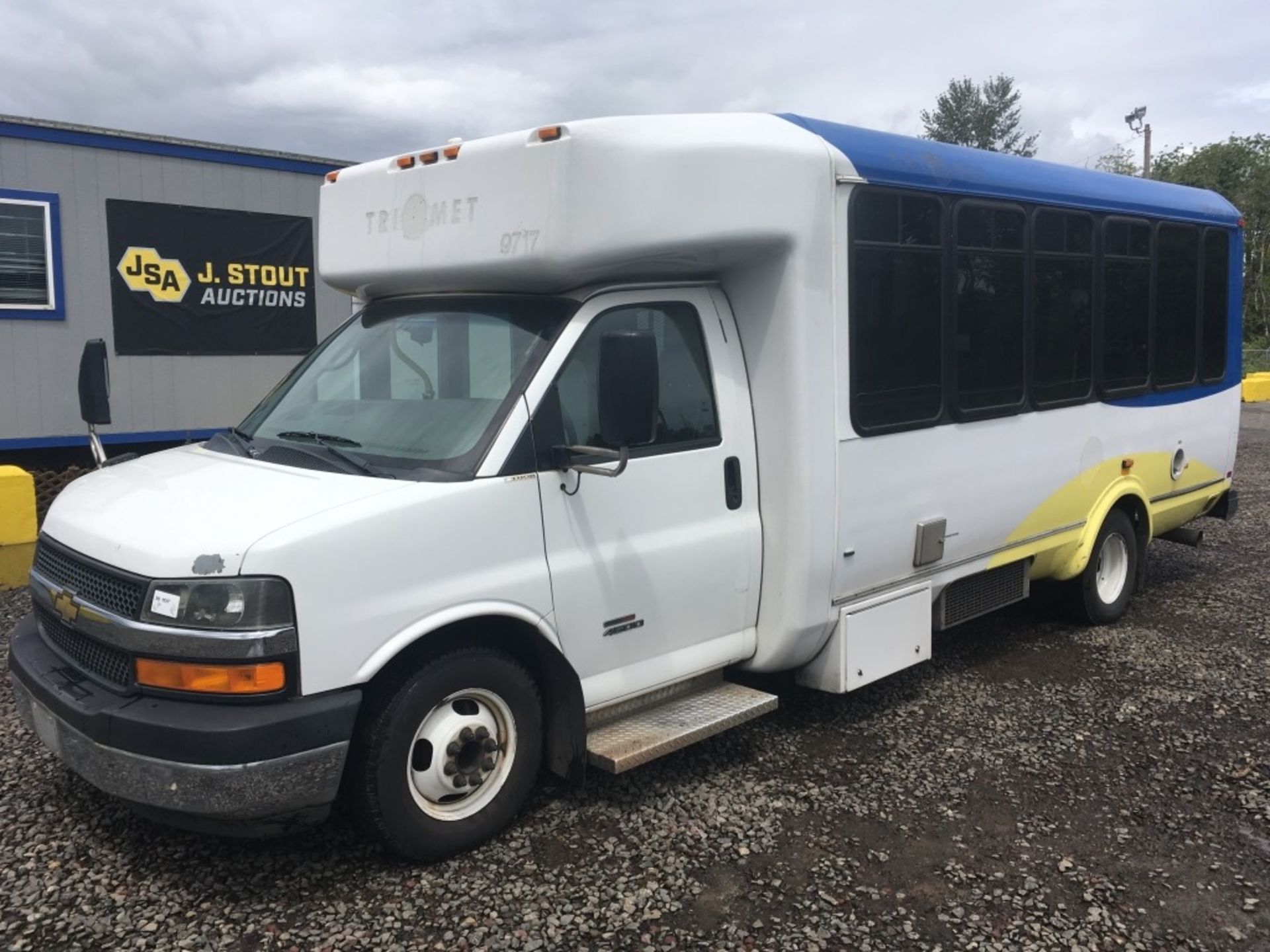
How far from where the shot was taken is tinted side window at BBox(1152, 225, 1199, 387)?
7.04 meters

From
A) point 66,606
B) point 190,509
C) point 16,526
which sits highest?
point 190,509

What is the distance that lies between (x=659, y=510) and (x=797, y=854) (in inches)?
55.9

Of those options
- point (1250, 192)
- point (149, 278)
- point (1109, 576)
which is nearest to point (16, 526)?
point (149, 278)

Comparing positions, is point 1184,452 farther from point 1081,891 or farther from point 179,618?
point 179,618

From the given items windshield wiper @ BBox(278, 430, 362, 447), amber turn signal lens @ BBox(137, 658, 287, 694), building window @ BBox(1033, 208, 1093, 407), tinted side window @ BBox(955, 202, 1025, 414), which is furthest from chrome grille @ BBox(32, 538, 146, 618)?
building window @ BBox(1033, 208, 1093, 407)

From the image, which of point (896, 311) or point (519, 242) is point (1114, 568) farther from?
point (519, 242)

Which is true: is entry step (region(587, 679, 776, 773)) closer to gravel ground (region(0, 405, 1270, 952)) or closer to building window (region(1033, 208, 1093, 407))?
gravel ground (region(0, 405, 1270, 952))

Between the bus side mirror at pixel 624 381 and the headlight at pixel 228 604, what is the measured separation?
127cm

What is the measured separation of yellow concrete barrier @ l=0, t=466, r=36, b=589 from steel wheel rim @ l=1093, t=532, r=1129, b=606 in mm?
7365

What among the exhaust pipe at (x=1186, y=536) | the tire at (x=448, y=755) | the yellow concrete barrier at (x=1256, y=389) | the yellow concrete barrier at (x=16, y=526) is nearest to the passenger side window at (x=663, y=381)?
the tire at (x=448, y=755)

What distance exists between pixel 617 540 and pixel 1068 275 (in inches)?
143

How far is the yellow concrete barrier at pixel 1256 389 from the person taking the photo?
26234mm

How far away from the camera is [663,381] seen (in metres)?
4.46

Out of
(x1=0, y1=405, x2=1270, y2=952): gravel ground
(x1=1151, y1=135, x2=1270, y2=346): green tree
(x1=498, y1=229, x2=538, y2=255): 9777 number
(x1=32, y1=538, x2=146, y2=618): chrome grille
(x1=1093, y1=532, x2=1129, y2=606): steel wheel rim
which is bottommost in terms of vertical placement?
(x1=0, y1=405, x2=1270, y2=952): gravel ground
